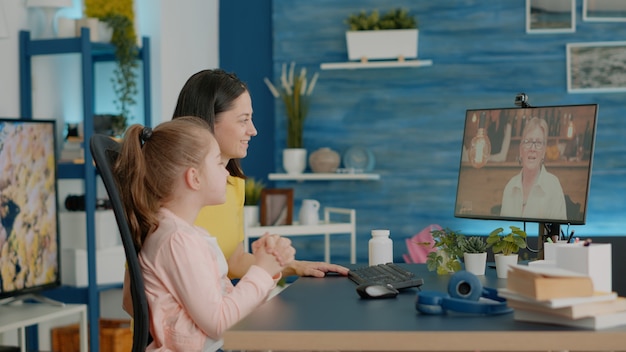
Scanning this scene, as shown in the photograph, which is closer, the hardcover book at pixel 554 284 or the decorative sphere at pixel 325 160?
the hardcover book at pixel 554 284

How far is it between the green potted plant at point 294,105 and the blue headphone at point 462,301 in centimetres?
395

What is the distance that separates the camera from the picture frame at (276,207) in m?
5.07

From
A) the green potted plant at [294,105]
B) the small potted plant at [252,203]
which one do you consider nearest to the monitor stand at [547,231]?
the small potted plant at [252,203]

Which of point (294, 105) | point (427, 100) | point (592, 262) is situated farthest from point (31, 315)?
point (427, 100)

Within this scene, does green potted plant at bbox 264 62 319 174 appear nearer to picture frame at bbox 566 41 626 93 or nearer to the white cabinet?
the white cabinet

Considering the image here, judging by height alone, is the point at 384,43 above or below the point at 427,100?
above

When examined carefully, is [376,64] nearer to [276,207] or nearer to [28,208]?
[276,207]

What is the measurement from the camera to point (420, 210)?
5.70m

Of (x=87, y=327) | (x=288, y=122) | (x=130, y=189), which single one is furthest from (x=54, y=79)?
(x=130, y=189)

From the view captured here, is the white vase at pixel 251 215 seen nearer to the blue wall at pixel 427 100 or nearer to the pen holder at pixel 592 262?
the blue wall at pixel 427 100

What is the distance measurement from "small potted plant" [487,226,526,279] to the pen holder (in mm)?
559

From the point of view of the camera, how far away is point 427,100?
571 centimetres

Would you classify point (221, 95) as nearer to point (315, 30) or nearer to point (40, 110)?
point (40, 110)

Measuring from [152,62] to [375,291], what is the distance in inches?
136
